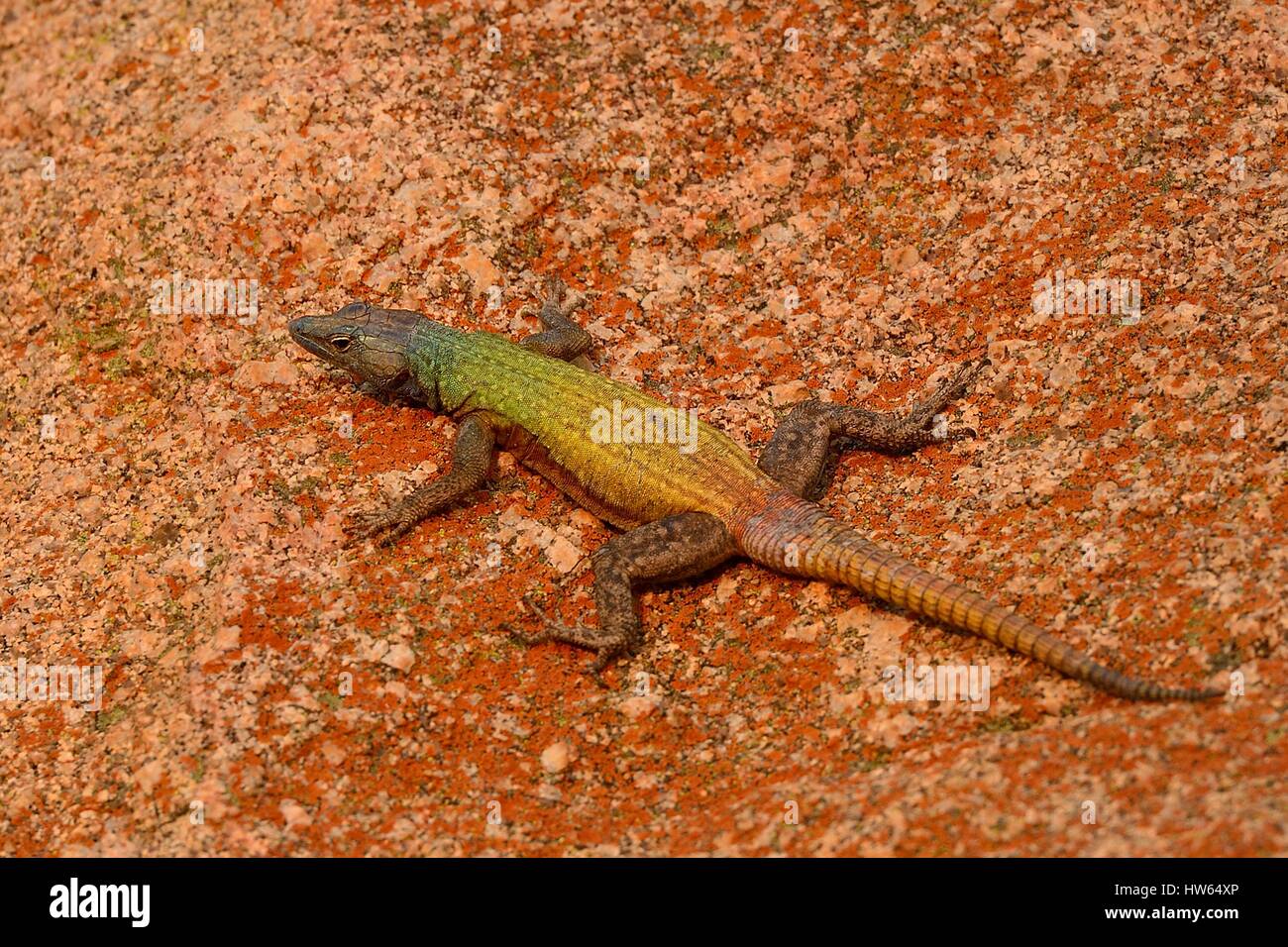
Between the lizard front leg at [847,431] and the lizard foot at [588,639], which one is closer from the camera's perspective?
the lizard foot at [588,639]

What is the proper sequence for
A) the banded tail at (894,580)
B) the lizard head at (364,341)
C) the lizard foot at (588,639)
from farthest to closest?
the lizard head at (364,341), the lizard foot at (588,639), the banded tail at (894,580)

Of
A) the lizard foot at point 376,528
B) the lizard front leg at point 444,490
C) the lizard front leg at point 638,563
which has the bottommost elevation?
the lizard front leg at point 638,563

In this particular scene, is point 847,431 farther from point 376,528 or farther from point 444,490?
point 376,528

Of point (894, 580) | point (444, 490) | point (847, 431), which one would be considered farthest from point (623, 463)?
point (894, 580)

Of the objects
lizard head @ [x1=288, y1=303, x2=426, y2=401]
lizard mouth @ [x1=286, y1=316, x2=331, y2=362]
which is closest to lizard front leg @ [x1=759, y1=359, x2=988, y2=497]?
lizard head @ [x1=288, y1=303, x2=426, y2=401]

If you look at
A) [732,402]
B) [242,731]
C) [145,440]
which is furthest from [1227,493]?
[145,440]

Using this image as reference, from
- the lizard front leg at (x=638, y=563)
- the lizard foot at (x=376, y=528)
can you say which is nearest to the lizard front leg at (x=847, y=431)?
the lizard front leg at (x=638, y=563)

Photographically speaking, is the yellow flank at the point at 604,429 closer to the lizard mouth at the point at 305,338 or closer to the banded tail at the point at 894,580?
the banded tail at the point at 894,580
